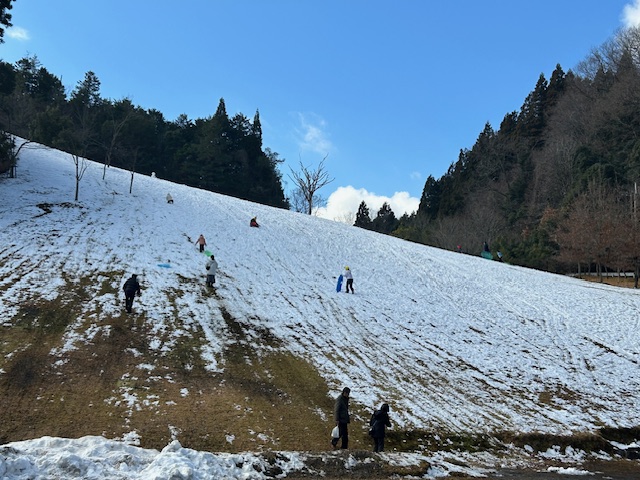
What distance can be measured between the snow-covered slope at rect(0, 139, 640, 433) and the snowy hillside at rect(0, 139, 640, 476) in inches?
3.5

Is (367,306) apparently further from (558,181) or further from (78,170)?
(558,181)

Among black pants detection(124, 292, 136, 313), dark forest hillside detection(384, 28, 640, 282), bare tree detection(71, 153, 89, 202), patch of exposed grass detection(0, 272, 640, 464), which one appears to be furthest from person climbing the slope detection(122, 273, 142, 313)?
dark forest hillside detection(384, 28, 640, 282)

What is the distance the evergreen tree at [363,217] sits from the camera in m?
103

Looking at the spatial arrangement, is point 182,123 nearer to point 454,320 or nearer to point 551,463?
point 454,320

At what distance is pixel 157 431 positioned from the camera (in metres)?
10.6

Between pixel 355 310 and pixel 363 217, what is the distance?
82.5 m

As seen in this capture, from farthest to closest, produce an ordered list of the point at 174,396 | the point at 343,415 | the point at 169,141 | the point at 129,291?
the point at 169,141, the point at 129,291, the point at 174,396, the point at 343,415

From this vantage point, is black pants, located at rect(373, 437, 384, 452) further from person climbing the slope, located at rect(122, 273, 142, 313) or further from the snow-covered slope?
person climbing the slope, located at rect(122, 273, 142, 313)

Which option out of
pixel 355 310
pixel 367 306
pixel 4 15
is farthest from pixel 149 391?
pixel 4 15

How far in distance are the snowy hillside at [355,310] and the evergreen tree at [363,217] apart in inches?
2581

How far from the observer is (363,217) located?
10425cm

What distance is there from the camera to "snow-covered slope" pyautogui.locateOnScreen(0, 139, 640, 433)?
15570 mm

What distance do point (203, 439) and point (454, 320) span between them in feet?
52.1

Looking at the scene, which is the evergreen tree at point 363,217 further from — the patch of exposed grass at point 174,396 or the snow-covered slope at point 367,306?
the patch of exposed grass at point 174,396
